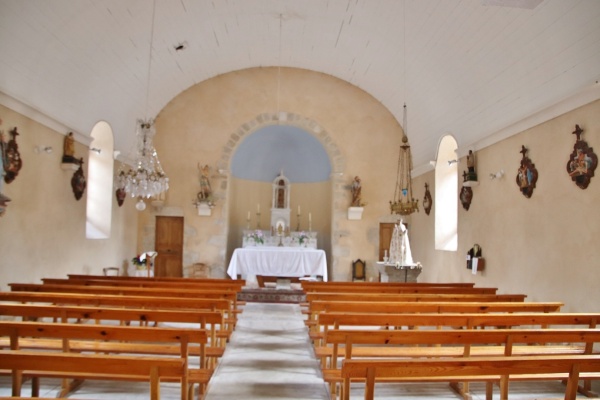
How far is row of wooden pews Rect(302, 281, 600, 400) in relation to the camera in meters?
2.72

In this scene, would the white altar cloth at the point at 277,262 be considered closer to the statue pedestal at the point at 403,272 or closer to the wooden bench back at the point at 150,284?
the statue pedestal at the point at 403,272

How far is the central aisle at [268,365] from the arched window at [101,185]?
14.2 ft

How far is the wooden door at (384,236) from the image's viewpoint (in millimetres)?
12148

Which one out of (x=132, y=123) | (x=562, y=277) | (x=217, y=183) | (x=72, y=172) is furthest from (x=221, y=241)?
(x=562, y=277)

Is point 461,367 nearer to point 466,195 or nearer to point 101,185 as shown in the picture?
Answer: point 466,195

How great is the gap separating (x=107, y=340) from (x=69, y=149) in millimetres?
5369

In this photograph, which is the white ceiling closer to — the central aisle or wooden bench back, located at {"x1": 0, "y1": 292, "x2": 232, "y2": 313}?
wooden bench back, located at {"x1": 0, "y1": 292, "x2": 232, "y2": 313}

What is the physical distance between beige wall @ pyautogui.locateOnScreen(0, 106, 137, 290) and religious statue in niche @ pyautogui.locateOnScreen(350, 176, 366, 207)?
5970mm

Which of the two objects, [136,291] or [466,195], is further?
[466,195]

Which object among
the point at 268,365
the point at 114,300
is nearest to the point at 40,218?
the point at 114,300

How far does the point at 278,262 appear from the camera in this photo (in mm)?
11172

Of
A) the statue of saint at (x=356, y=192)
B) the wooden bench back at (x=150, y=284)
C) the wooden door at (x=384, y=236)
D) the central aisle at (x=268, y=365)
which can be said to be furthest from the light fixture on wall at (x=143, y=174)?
the wooden door at (x=384, y=236)

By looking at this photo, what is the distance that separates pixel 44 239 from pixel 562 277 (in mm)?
7193

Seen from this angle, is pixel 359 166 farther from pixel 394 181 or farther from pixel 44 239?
pixel 44 239
